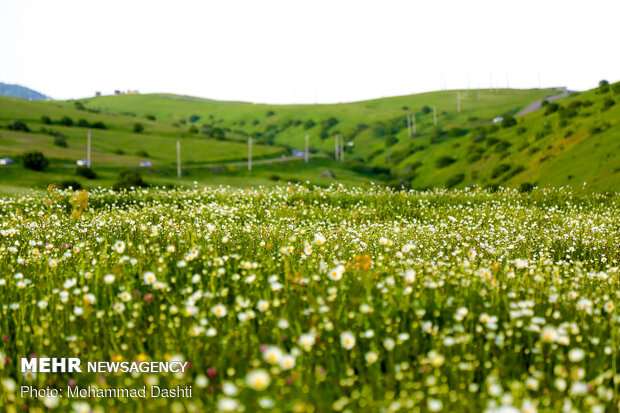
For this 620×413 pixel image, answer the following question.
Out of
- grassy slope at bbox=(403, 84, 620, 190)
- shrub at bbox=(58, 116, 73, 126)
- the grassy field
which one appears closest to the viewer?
grassy slope at bbox=(403, 84, 620, 190)

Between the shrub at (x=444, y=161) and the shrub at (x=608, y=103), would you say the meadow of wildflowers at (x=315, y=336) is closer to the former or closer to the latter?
the shrub at (x=608, y=103)

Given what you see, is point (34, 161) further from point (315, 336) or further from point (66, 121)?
point (315, 336)

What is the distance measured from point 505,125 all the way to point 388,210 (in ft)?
323

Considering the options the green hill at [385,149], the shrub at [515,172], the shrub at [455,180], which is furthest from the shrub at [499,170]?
the shrub at [455,180]

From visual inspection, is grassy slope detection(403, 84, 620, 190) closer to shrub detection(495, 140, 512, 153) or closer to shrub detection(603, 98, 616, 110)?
shrub detection(495, 140, 512, 153)

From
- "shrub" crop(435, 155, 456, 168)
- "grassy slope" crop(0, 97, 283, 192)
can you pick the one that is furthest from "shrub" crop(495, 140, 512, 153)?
"grassy slope" crop(0, 97, 283, 192)

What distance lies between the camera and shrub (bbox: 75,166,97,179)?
77188 millimetres

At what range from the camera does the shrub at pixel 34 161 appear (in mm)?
76125

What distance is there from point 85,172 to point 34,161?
24.7 feet

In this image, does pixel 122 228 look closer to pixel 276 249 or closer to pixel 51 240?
pixel 51 240

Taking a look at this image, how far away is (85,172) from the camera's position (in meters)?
77.4

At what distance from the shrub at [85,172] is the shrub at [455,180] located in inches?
2248

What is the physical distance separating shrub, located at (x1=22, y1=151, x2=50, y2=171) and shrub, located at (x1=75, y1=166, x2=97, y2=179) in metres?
4.92

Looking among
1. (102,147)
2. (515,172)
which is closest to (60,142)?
(102,147)
